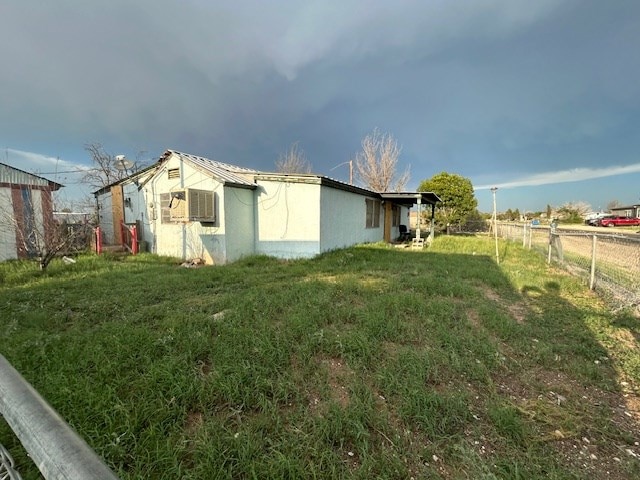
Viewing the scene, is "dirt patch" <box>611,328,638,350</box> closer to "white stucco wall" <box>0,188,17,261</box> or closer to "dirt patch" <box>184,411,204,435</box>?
"dirt patch" <box>184,411,204,435</box>

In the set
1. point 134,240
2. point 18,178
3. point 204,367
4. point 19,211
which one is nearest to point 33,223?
point 19,211

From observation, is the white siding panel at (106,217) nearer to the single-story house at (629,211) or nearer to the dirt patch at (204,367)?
the dirt patch at (204,367)

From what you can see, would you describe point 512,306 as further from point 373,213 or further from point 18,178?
point 18,178

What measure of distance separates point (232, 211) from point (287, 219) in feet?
5.57

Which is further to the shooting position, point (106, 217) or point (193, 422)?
point (106, 217)

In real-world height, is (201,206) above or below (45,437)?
above

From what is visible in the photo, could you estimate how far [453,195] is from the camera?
21281 millimetres

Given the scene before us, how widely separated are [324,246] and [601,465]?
8.35m

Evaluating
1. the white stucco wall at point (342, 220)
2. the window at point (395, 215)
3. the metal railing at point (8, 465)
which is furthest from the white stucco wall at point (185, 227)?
the window at point (395, 215)

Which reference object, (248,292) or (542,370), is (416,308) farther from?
(248,292)

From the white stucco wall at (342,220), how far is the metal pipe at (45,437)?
890cm

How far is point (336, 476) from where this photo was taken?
1765 mm

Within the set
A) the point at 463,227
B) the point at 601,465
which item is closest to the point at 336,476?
the point at 601,465

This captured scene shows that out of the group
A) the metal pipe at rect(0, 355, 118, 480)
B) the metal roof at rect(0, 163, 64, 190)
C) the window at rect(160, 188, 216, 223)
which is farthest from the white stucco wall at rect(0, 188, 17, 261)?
the metal pipe at rect(0, 355, 118, 480)
